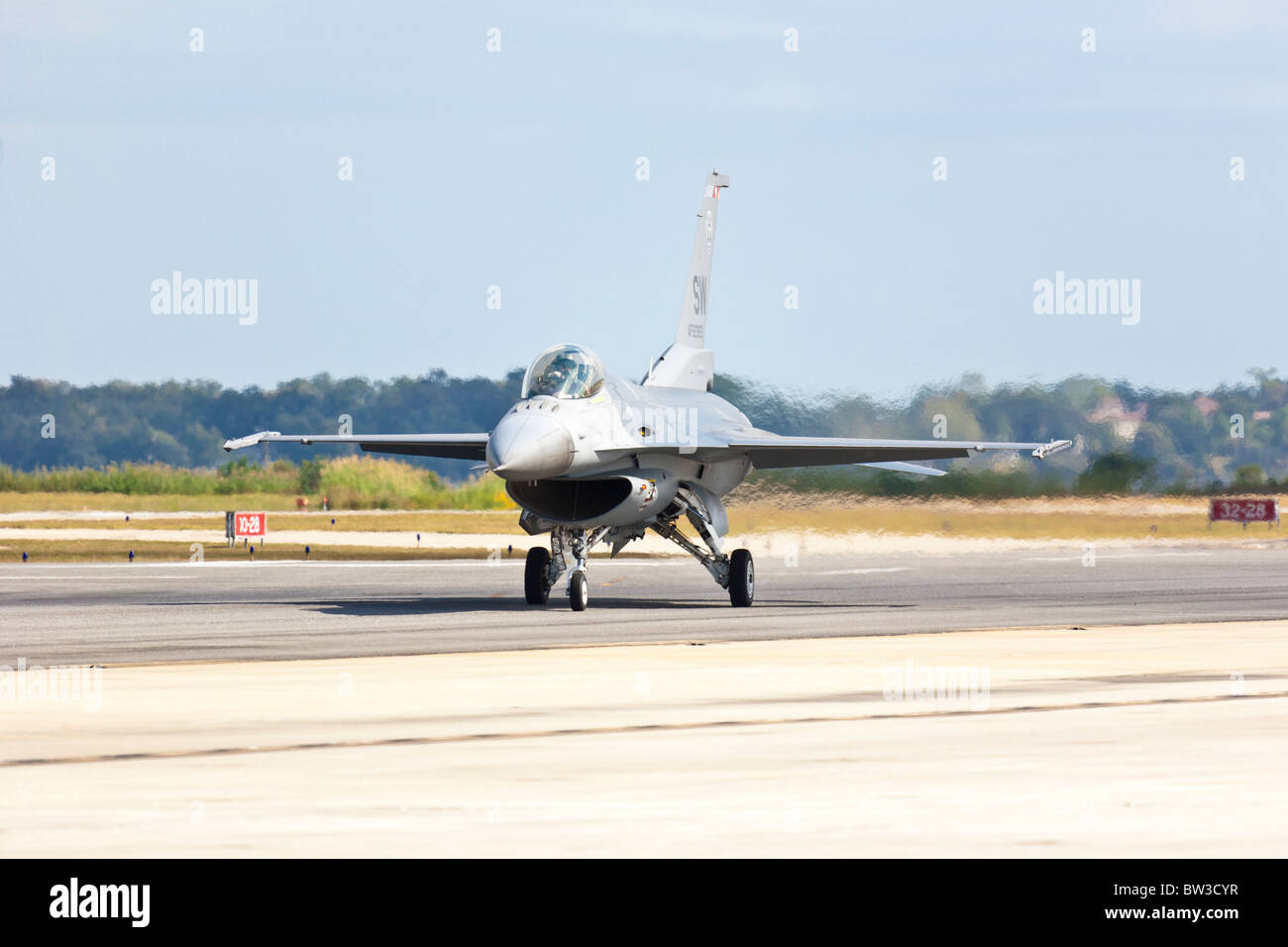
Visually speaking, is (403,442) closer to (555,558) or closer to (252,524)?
(555,558)

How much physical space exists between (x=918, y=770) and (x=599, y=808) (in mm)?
2447

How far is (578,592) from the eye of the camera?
3039cm

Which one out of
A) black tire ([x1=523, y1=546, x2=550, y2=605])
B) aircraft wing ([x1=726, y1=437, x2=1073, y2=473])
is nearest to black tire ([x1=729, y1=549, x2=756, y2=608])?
aircraft wing ([x1=726, y1=437, x2=1073, y2=473])

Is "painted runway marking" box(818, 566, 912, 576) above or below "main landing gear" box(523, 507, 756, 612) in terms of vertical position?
below

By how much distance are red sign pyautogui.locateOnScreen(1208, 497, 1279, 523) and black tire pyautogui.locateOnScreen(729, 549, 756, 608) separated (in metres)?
31.1

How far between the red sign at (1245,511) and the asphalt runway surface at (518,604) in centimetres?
1030

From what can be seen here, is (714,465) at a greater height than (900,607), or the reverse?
(714,465)

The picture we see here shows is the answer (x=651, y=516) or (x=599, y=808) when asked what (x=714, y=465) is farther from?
(x=599, y=808)

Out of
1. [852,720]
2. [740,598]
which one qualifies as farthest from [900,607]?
[852,720]

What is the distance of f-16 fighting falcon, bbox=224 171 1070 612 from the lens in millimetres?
29328

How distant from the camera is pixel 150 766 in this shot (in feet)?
40.4

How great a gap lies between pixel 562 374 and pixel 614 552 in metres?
5.34

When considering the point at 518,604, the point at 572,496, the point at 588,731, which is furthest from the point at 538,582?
the point at 588,731

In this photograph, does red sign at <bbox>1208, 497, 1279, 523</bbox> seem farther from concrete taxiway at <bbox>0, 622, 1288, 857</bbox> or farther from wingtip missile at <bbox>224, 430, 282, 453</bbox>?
concrete taxiway at <bbox>0, 622, 1288, 857</bbox>
